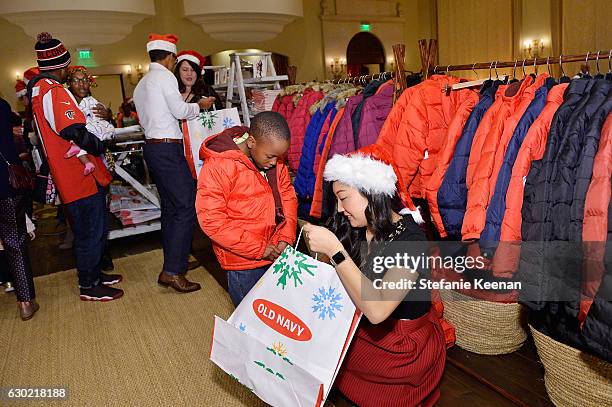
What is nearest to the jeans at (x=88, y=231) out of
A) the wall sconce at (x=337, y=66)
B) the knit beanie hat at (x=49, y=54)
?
the knit beanie hat at (x=49, y=54)

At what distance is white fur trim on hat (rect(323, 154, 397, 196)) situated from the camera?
5.83 feet

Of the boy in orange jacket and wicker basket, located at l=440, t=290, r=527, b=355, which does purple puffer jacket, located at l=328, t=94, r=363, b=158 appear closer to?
the boy in orange jacket

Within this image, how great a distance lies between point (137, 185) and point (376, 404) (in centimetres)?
347

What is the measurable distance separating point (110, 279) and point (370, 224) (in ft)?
Answer: 8.26

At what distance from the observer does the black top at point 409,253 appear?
1.78 m

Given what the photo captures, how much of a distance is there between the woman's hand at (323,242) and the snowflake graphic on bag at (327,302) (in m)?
0.13

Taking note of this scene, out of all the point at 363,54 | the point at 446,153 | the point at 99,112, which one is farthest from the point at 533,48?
the point at 99,112

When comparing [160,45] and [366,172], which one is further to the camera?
[160,45]

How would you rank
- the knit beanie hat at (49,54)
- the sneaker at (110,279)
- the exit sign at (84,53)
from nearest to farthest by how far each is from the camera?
the knit beanie hat at (49,54) → the sneaker at (110,279) → the exit sign at (84,53)

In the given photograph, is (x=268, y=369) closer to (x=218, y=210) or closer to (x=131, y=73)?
(x=218, y=210)

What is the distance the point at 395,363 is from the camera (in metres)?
1.85

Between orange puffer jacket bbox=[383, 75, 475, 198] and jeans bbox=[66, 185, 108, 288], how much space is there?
200 cm

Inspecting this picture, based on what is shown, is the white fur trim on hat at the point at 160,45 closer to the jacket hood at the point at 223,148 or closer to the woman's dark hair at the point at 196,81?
the woman's dark hair at the point at 196,81

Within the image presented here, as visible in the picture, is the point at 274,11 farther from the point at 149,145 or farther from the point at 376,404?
the point at 376,404
